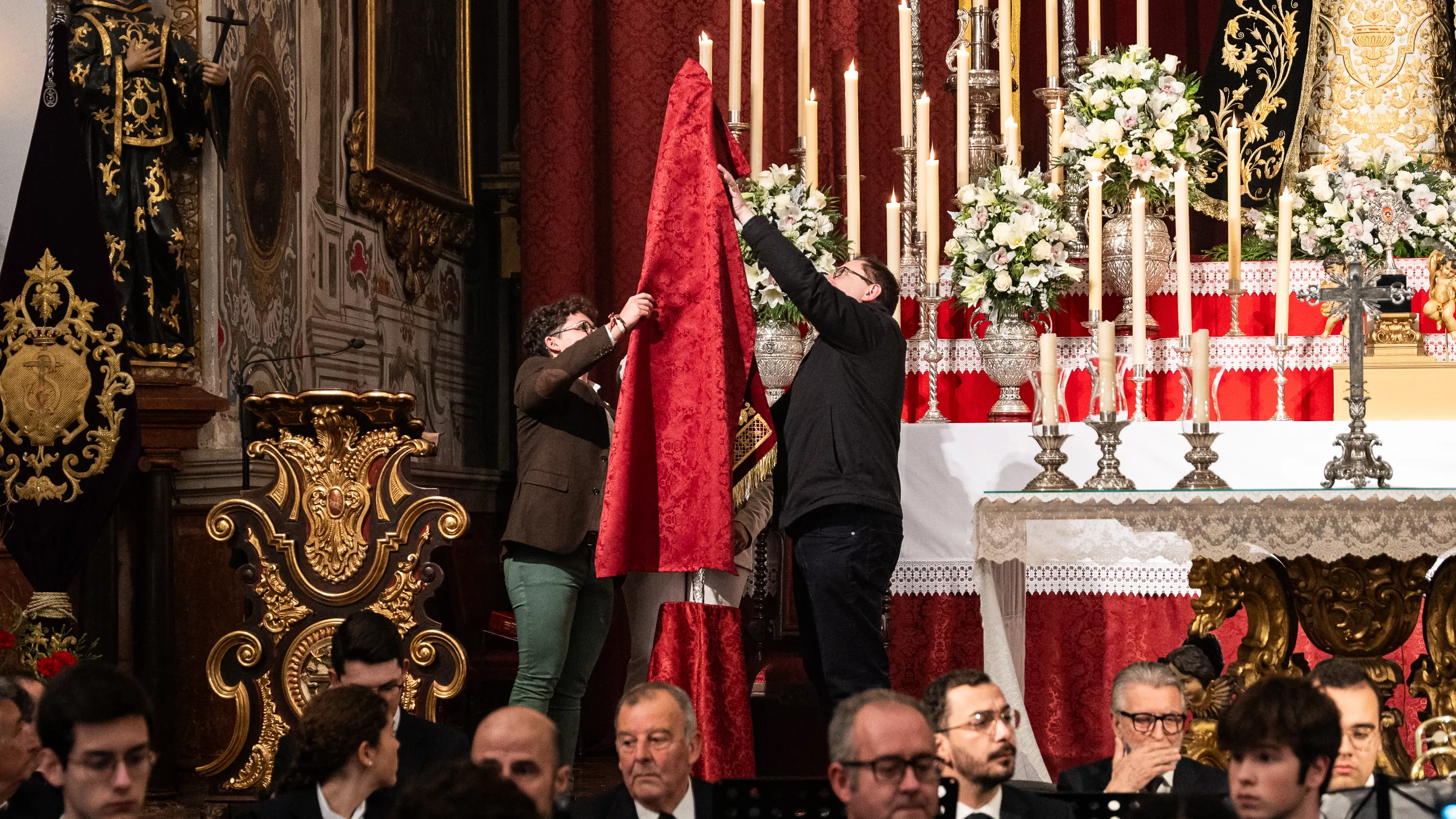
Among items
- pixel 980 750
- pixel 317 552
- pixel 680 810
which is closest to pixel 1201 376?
pixel 980 750

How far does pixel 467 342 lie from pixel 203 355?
95.3 inches

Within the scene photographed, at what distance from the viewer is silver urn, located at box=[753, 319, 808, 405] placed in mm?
6207

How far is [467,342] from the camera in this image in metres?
9.02

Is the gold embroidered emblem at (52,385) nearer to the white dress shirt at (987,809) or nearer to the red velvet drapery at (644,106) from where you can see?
the red velvet drapery at (644,106)

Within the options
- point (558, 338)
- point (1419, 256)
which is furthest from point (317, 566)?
point (1419, 256)

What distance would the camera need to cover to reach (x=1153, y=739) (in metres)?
4.09

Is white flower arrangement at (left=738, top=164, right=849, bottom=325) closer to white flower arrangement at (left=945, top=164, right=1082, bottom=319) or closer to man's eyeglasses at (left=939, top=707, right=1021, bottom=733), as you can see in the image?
white flower arrangement at (left=945, top=164, right=1082, bottom=319)

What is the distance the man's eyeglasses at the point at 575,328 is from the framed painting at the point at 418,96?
2623 mm

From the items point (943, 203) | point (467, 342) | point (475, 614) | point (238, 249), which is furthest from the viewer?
point (467, 342)

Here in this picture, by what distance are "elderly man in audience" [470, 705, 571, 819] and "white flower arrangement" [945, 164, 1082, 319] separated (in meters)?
3.03

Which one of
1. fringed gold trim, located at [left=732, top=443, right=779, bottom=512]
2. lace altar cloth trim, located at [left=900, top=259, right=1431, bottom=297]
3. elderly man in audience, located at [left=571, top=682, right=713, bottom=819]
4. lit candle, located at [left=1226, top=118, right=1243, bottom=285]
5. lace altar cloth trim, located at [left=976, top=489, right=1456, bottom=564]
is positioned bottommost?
elderly man in audience, located at [left=571, top=682, right=713, bottom=819]

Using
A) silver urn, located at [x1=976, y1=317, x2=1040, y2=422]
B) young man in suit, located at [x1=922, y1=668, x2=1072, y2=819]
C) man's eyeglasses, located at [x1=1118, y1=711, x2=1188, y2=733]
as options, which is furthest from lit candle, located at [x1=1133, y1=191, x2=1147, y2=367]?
young man in suit, located at [x1=922, y1=668, x2=1072, y2=819]

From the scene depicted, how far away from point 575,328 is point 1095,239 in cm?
171

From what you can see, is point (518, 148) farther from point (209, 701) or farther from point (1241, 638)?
point (1241, 638)
